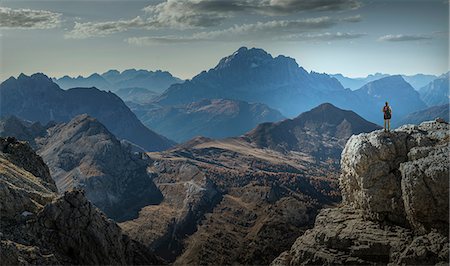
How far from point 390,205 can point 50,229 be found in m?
33.4

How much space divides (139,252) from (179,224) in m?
66.9

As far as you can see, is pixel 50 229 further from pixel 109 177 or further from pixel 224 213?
pixel 109 177

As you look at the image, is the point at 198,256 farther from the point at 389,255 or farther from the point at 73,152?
the point at 73,152

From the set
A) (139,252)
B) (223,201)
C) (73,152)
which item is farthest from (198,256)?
(73,152)

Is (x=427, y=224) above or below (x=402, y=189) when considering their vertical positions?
below

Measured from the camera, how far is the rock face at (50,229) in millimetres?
40031

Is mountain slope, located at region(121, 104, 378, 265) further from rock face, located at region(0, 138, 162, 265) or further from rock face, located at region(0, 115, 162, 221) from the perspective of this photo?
rock face, located at region(0, 138, 162, 265)

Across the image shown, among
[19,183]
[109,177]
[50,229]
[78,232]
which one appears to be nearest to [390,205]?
[78,232]

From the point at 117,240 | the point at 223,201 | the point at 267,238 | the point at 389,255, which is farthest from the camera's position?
the point at 223,201

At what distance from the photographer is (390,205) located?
3659 cm

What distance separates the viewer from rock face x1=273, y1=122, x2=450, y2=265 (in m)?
32.2

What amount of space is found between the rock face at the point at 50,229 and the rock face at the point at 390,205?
22.5m

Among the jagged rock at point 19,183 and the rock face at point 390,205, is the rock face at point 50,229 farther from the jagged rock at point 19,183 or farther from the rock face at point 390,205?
the rock face at point 390,205

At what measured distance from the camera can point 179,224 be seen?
139m
